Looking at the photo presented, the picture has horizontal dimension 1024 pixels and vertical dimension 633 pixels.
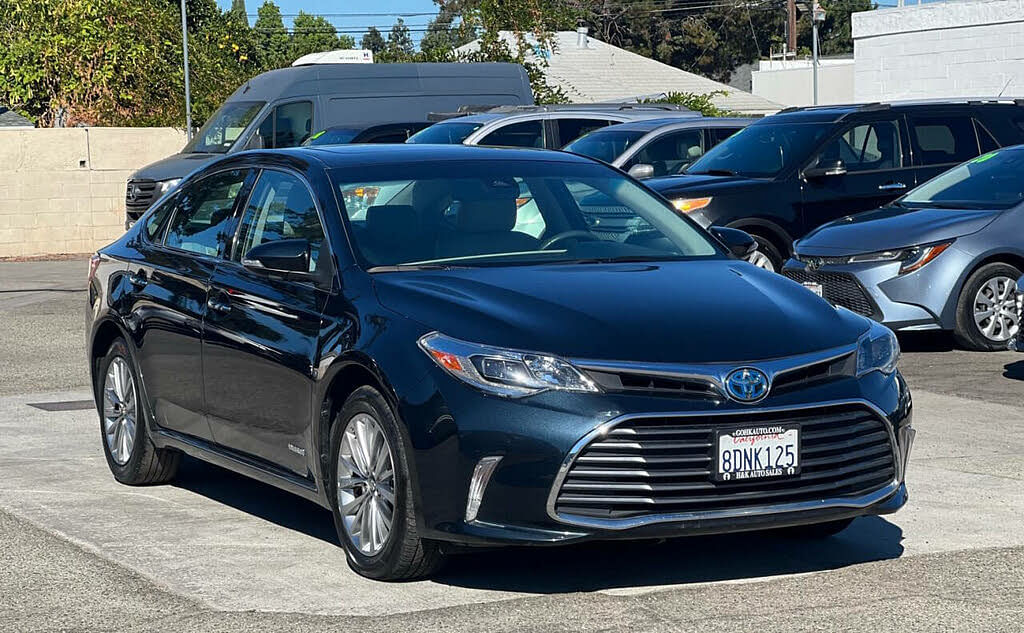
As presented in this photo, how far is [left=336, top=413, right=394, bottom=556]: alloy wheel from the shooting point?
598cm

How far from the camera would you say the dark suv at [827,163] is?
15.2 meters

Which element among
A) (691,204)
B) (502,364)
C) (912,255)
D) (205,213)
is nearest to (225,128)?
(691,204)

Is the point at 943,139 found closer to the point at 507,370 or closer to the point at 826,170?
the point at 826,170

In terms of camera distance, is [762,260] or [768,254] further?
[768,254]

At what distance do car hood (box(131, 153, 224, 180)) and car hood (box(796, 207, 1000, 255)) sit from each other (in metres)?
11.6

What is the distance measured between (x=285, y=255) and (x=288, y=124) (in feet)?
57.6

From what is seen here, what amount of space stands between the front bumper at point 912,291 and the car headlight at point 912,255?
0.11 ft

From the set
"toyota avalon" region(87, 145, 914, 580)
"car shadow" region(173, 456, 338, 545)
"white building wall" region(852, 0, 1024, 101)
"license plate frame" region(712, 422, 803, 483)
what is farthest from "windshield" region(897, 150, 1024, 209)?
"white building wall" region(852, 0, 1024, 101)

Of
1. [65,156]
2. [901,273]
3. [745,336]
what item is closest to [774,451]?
[745,336]

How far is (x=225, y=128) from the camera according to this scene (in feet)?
79.2

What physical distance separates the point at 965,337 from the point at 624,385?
783cm

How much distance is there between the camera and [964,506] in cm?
733

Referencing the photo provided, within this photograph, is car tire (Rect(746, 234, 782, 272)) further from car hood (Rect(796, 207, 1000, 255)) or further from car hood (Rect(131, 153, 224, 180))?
car hood (Rect(131, 153, 224, 180))

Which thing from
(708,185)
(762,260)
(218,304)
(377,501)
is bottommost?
(377,501)
